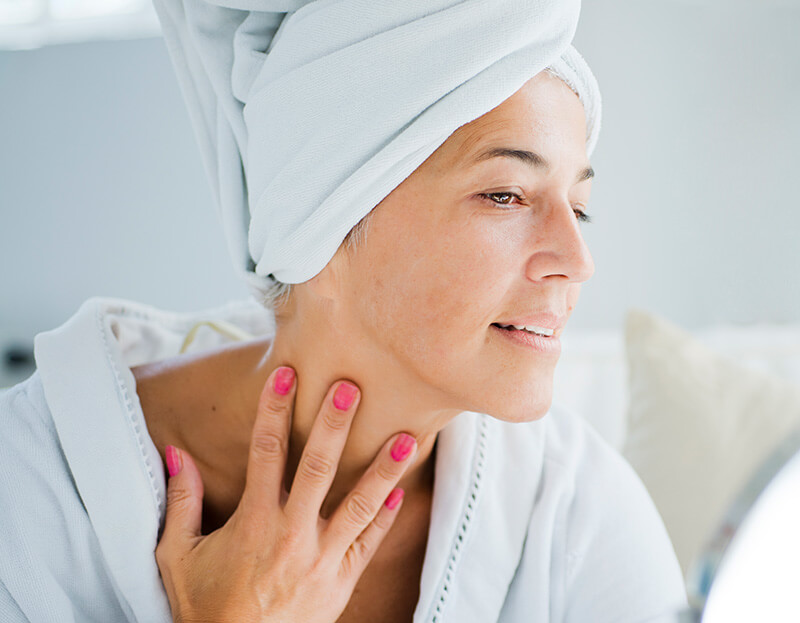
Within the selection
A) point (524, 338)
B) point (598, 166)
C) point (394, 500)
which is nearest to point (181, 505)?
point (394, 500)

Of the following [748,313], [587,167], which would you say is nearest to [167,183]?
[587,167]

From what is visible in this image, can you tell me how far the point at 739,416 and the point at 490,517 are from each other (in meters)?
0.69

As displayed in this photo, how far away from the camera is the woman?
1.01 metres

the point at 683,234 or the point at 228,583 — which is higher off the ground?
the point at 683,234

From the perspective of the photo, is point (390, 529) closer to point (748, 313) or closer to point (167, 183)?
point (167, 183)

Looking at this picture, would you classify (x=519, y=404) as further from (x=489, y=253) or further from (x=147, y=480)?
(x=147, y=480)

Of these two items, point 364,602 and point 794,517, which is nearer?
point 794,517

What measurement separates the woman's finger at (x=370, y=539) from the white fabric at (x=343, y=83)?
40 cm

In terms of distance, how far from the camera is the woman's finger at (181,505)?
111cm

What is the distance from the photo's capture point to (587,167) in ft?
3.50

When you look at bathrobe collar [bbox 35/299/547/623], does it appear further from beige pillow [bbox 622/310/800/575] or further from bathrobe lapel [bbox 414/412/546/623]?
beige pillow [bbox 622/310/800/575]

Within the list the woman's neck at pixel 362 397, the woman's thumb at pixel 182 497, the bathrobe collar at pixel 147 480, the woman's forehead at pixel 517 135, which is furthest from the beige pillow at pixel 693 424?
the woman's thumb at pixel 182 497

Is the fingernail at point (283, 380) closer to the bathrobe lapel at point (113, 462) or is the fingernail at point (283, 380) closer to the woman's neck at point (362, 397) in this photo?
the woman's neck at point (362, 397)

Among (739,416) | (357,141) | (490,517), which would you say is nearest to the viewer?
(357,141)
